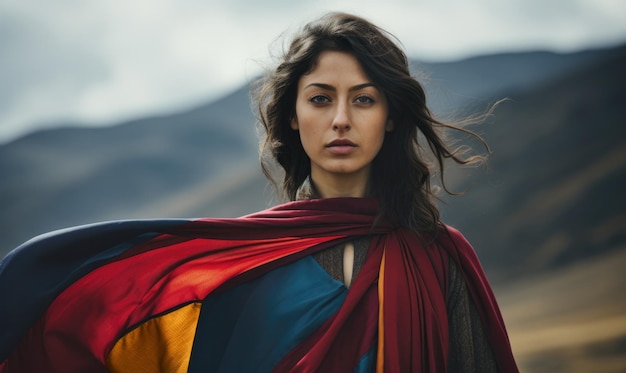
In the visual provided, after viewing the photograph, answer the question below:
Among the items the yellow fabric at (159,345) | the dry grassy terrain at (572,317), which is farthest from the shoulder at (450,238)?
the dry grassy terrain at (572,317)

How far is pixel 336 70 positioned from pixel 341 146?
0.79 feet

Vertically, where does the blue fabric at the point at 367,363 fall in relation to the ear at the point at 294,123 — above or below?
A: below

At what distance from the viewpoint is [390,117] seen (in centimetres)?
281

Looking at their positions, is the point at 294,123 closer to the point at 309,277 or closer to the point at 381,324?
the point at 309,277

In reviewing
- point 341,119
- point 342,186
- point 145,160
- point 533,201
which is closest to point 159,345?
point 342,186

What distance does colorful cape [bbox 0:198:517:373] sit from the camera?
8.14 feet

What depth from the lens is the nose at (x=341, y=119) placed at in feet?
8.54

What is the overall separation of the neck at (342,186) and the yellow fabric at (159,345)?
0.55 m

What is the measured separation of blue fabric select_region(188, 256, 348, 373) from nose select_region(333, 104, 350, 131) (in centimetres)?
41

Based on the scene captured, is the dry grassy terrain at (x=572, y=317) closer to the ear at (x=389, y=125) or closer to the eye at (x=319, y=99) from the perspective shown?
the ear at (x=389, y=125)

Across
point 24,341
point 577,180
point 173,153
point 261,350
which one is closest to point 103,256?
point 24,341

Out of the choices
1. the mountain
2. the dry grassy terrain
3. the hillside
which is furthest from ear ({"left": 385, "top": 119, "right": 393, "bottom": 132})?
the hillside

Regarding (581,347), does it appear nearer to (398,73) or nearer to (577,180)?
(398,73)

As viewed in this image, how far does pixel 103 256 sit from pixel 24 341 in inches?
12.8
